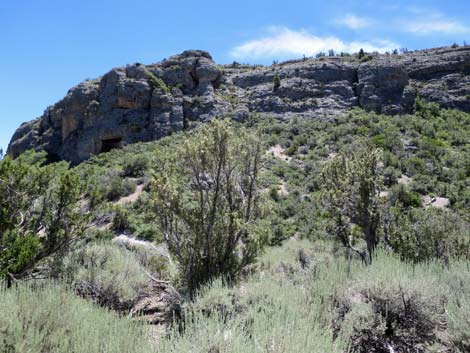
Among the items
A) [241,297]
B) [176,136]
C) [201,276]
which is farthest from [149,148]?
[241,297]

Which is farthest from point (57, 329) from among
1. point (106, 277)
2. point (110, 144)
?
point (110, 144)

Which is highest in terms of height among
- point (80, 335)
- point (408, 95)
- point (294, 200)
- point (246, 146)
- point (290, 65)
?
point (290, 65)

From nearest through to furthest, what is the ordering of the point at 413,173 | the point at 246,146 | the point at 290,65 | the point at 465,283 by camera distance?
the point at 465,283
the point at 246,146
the point at 413,173
the point at 290,65

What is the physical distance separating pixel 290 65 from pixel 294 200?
2214cm

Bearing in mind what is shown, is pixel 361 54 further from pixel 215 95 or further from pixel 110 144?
pixel 110 144

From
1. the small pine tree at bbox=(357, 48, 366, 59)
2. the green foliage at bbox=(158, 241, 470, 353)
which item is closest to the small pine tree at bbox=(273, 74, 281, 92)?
the small pine tree at bbox=(357, 48, 366, 59)

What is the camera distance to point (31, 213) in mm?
7715

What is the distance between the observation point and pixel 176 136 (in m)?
28.7

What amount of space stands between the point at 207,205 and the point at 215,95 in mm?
26859

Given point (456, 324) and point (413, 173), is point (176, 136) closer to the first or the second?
point (413, 173)

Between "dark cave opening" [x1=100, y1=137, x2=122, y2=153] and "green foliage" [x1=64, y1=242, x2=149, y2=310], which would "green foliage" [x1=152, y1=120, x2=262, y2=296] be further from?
"dark cave opening" [x1=100, y1=137, x2=122, y2=153]

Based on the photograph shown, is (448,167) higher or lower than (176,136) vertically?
lower

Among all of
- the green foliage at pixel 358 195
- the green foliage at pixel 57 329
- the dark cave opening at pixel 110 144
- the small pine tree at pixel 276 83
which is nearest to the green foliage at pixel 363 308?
the green foliage at pixel 57 329

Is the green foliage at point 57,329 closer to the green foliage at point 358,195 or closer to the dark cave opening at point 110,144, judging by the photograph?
the green foliage at point 358,195
